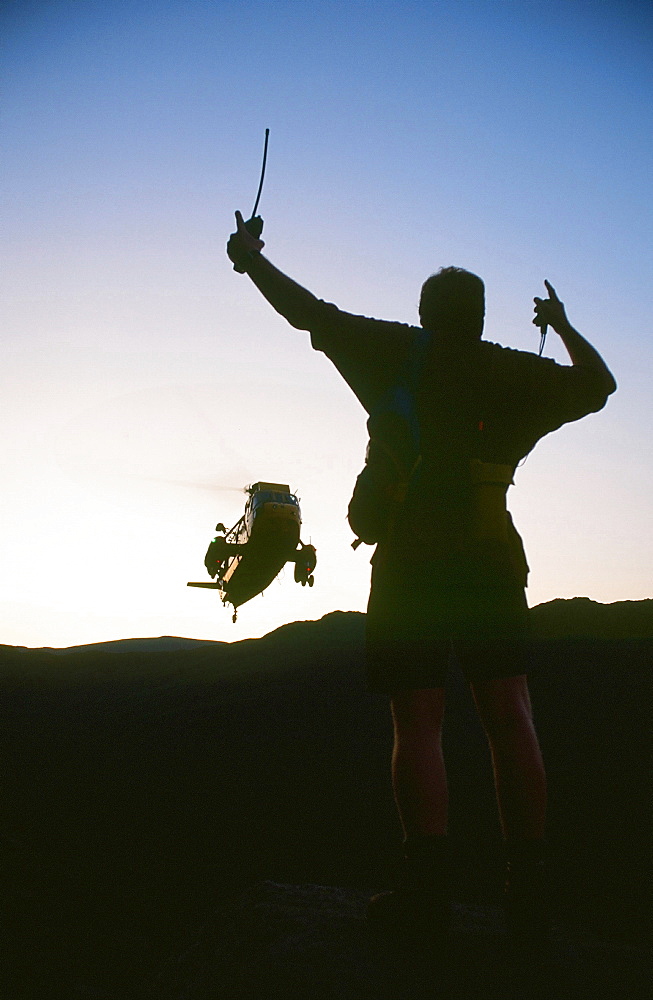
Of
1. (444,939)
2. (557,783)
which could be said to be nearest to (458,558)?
(444,939)

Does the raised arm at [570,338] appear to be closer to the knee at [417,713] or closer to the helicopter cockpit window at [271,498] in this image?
the knee at [417,713]

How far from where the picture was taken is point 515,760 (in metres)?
2.15

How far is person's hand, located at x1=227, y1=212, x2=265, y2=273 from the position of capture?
2.47 meters

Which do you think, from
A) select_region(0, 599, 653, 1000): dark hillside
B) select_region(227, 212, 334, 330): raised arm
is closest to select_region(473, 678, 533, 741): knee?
select_region(227, 212, 334, 330): raised arm

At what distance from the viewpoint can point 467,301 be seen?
8.28 ft

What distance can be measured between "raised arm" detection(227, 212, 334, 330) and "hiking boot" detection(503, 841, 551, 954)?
200cm

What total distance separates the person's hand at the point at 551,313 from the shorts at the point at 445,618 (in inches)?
40.1

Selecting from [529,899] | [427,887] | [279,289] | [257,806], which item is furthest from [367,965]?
[257,806]

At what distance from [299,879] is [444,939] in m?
4.45

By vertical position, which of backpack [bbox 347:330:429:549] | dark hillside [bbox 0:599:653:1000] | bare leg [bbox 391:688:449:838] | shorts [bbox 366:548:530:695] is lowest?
dark hillside [bbox 0:599:653:1000]

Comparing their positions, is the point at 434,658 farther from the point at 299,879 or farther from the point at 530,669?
the point at 299,879

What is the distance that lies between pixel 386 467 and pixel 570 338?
106 cm

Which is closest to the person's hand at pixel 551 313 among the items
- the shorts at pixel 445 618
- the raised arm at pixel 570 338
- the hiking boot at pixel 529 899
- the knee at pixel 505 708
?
the raised arm at pixel 570 338

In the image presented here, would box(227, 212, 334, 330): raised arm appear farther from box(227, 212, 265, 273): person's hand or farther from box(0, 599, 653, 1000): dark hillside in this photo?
box(0, 599, 653, 1000): dark hillside
